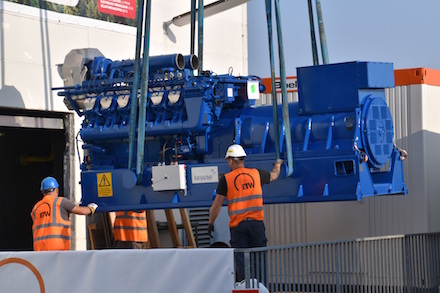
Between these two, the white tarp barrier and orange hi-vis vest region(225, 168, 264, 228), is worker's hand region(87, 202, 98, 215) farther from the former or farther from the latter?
the white tarp barrier

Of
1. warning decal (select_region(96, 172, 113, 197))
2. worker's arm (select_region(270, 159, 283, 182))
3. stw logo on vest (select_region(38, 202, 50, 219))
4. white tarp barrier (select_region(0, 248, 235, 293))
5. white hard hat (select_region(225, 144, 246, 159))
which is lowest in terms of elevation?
white tarp barrier (select_region(0, 248, 235, 293))

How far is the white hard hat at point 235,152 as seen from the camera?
11.1 meters

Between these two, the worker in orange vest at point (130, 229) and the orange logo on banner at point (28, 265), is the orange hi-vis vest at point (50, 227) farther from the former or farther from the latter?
the orange logo on banner at point (28, 265)

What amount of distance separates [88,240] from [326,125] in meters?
5.97

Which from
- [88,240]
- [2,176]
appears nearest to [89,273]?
[88,240]

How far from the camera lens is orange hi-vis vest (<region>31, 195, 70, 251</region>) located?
40.8 ft

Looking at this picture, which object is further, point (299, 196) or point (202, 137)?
point (202, 137)

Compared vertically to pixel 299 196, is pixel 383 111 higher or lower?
higher

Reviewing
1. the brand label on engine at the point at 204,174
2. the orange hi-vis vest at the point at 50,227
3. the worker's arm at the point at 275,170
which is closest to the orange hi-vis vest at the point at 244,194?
the worker's arm at the point at 275,170

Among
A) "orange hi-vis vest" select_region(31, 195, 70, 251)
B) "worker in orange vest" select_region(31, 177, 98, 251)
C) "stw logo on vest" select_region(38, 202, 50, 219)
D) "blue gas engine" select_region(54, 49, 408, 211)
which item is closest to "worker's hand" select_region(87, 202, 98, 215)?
"worker in orange vest" select_region(31, 177, 98, 251)

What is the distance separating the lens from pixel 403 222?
14.3 m

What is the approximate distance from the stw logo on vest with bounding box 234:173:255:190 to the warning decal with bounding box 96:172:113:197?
2.23 m

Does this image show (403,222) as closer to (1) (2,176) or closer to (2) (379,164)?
(2) (379,164)

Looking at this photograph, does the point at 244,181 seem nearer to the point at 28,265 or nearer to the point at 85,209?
the point at 85,209
